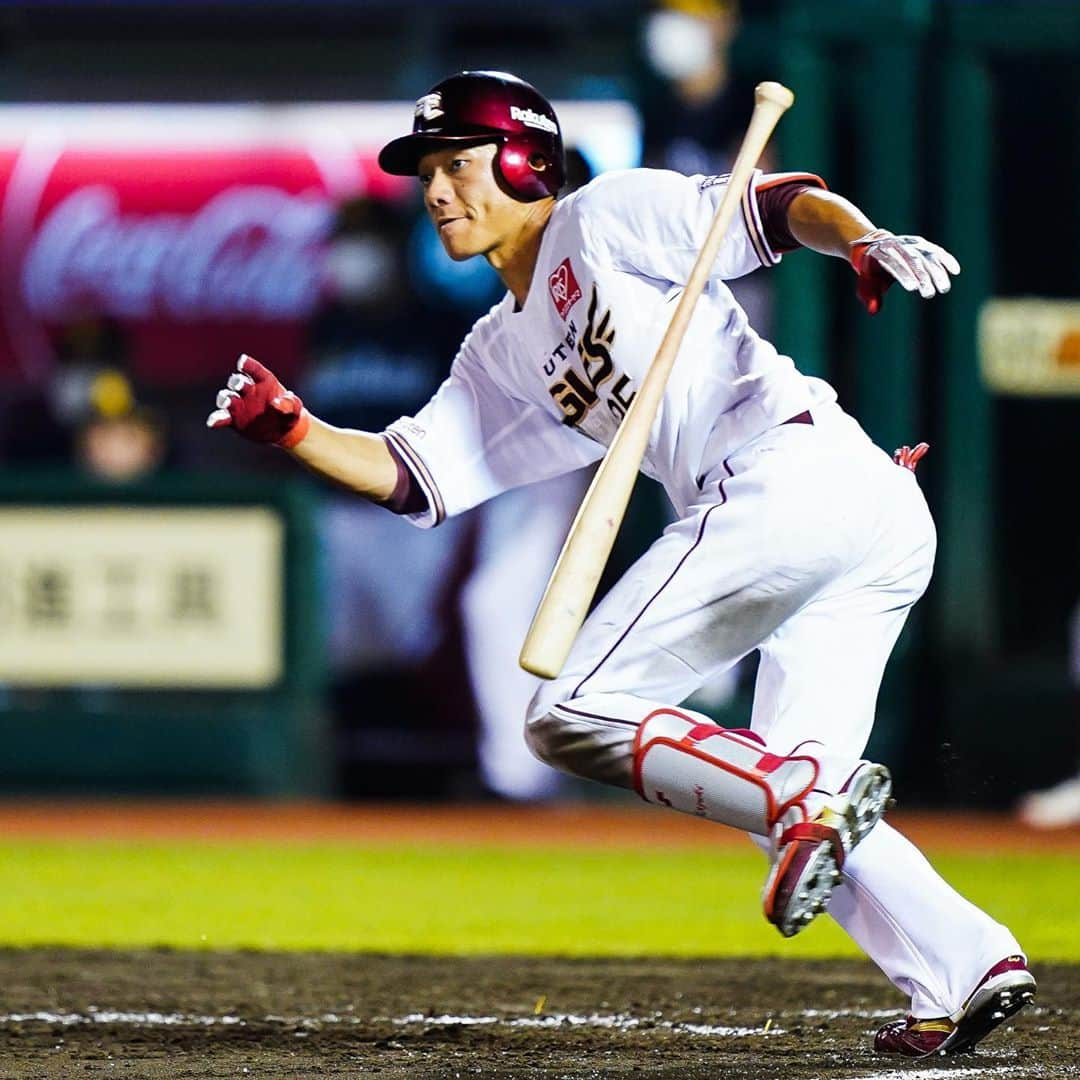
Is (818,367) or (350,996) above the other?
(818,367)

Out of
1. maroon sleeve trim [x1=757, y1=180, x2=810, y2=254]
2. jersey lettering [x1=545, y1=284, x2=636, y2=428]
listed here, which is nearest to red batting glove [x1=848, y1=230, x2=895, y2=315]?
maroon sleeve trim [x1=757, y1=180, x2=810, y2=254]

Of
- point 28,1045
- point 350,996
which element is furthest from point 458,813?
point 28,1045

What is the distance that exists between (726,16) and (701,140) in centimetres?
54

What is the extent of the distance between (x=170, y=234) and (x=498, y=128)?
964 centimetres

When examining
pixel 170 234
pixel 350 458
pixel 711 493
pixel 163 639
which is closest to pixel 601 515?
pixel 711 493

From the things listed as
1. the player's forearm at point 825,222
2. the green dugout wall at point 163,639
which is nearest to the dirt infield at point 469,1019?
the player's forearm at point 825,222

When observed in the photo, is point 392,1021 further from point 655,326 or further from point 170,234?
point 170,234

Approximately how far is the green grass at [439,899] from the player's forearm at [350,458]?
190 centimetres

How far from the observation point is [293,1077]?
3.89 meters

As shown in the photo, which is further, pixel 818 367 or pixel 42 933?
pixel 818 367

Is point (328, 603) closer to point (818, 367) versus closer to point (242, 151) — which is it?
point (818, 367)

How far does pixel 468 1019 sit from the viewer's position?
4.66m

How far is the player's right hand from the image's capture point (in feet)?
13.3

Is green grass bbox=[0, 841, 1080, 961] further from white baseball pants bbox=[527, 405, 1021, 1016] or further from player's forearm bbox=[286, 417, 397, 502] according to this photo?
player's forearm bbox=[286, 417, 397, 502]
